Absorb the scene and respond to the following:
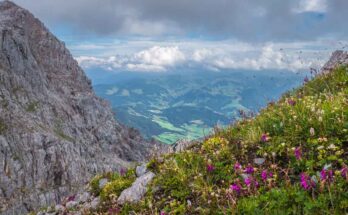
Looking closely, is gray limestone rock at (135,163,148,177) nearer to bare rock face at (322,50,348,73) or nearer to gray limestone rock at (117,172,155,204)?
gray limestone rock at (117,172,155,204)

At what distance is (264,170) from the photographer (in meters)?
9.10

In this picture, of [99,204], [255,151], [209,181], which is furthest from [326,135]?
[99,204]

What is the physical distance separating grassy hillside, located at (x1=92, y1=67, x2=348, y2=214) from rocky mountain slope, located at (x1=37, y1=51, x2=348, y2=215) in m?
0.02

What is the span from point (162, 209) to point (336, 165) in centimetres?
375

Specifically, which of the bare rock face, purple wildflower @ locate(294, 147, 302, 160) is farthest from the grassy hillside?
the bare rock face

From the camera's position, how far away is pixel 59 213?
479 inches

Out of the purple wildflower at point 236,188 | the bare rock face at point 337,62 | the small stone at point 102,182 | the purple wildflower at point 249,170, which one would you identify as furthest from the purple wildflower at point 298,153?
the bare rock face at point 337,62

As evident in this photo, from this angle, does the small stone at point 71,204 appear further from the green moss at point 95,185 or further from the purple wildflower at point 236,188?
the purple wildflower at point 236,188

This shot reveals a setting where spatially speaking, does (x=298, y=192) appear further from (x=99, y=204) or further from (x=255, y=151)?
(x=99, y=204)

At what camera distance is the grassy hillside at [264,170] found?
7652 mm

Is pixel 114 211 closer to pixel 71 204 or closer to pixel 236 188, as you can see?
pixel 71 204

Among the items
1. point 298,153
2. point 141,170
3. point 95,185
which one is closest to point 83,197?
point 95,185

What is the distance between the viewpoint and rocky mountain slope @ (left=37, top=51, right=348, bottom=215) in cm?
771

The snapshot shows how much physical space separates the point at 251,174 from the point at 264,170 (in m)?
0.31
